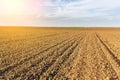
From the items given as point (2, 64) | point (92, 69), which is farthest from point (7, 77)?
point (92, 69)

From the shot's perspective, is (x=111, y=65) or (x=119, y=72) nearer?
(x=119, y=72)

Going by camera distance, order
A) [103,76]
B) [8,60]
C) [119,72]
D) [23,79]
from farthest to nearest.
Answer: [8,60] < [119,72] < [103,76] < [23,79]

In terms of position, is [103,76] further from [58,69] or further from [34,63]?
[34,63]

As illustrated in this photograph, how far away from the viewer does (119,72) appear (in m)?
10.1

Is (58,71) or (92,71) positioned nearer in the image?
(58,71)

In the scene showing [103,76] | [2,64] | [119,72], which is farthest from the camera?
[2,64]

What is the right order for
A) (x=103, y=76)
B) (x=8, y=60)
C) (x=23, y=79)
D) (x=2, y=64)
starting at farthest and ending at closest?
(x=8, y=60) → (x=2, y=64) → (x=103, y=76) → (x=23, y=79)

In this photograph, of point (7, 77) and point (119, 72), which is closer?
point (7, 77)

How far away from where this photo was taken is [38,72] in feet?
32.2

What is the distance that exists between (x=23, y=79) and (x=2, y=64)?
3.49 meters

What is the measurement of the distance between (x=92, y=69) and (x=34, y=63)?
149 inches

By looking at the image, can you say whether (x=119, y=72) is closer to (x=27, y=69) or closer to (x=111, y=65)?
(x=111, y=65)

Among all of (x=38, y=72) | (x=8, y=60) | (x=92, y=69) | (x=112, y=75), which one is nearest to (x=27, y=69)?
(x=38, y=72)

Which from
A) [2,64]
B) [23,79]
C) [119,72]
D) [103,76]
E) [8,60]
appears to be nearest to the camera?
[23,79]
